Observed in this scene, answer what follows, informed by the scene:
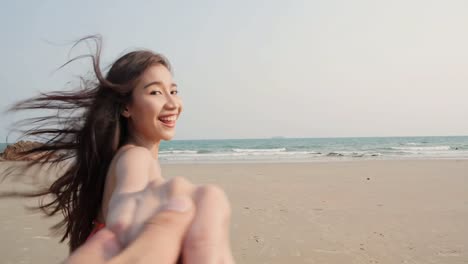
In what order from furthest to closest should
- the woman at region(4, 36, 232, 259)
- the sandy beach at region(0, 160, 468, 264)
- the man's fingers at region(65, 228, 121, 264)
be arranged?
the sandy beach at region(0, 160, 468, 264) < the woman at region(4, 36, 232, 259) < the man's fingers at region(65, 228, 121, 264)

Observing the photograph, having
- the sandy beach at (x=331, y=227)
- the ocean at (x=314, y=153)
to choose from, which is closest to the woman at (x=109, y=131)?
the sandy beach at (x=331, y=227)

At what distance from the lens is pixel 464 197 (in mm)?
7477

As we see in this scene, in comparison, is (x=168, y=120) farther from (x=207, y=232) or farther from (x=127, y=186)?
(x=207, y=232)

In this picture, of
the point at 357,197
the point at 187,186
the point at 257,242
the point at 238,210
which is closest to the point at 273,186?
the point at 357,197

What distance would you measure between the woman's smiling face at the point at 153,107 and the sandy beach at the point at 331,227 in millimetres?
2054

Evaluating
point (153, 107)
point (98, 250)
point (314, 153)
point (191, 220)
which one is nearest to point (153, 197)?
point (191, 220)

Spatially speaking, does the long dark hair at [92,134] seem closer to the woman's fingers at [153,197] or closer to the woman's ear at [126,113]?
the woman's ear at [126,113]

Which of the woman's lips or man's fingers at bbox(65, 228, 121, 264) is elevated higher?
the woman's lips

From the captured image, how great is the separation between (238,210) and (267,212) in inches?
18.3

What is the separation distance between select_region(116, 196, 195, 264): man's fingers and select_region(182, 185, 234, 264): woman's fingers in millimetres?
37

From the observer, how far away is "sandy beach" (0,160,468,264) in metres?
4.19

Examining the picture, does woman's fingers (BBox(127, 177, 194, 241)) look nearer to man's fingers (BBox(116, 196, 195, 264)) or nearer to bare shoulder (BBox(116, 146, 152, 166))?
man's fingers (BBox(116, 196, 195, 264))

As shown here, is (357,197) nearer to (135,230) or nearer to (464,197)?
(464,197)

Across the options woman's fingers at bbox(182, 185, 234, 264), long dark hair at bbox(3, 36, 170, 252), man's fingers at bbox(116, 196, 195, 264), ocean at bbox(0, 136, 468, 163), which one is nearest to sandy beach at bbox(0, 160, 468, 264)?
long dark hair at bbox(3, 36, 170, 252)
